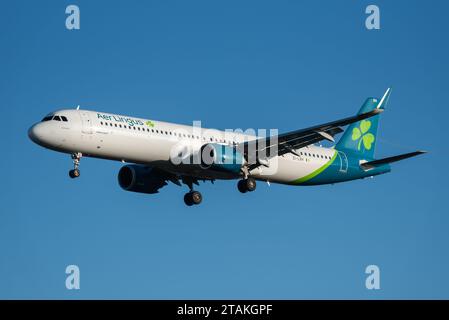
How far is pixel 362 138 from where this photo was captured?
2975 inches

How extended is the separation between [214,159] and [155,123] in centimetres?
449

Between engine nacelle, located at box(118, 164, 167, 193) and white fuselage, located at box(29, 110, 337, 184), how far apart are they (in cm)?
364

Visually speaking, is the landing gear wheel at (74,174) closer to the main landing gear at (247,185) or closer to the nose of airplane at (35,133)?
the nose of airplane at (35,133)

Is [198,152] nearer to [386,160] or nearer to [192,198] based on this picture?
[192,198]

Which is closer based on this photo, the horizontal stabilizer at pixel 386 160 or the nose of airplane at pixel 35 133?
the nose of airplane at pixel 35 133

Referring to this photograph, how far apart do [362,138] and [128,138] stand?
23531 mm

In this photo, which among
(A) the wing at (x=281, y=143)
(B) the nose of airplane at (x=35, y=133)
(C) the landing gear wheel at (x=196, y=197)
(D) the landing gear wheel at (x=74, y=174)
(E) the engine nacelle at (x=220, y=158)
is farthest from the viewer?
(C) the landing gear wheel at (x=196, y=197)

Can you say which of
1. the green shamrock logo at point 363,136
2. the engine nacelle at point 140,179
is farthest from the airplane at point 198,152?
the green shamrock logo at point 363,136

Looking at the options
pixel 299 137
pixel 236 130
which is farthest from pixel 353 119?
pixel 236 130

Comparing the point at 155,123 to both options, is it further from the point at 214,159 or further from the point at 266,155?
the point at 266,155

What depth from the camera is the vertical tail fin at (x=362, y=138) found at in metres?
74.4

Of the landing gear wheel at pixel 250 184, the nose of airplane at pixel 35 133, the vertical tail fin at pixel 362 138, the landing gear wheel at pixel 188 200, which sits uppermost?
the vertical tail fin at pixel 362 138

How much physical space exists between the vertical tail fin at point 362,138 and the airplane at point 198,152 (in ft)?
0.41

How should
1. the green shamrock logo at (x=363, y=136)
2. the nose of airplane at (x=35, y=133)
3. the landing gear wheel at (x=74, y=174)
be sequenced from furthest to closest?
the green shamrock logo at (x=363, y=136) < the landing gear wheel at (x=74, y=174) < the nose of airplane at (x=35, y=133)
